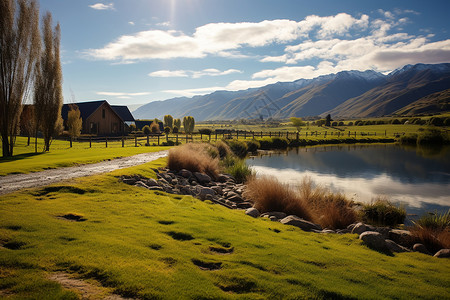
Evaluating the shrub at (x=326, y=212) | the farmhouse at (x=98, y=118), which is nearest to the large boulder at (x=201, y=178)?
the shrub at (x=326, y=212)

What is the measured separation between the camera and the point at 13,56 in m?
22.2

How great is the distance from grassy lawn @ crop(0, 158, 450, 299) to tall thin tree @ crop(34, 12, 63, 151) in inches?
874

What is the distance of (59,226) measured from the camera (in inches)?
267

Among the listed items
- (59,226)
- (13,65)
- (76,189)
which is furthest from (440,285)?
(13,65)

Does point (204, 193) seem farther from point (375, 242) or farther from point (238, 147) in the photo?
point (238, 147)

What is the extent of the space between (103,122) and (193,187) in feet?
162

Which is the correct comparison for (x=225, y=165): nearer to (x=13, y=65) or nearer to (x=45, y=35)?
(x=13, y=65)

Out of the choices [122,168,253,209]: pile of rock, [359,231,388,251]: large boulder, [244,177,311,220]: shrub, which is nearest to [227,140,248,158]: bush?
[122,168,253,209]: pile of rock

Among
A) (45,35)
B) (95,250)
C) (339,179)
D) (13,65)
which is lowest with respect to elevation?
(339,179)

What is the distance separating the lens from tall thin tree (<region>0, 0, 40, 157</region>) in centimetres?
2147

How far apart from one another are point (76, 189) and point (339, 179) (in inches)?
895

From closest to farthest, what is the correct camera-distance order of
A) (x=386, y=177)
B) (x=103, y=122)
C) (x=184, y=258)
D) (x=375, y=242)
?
1. (x=184, y=258)
2. (x=375, y=242)
3. (x=386, y=177)
4. (x=103, y=122)

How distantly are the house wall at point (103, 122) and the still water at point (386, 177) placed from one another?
1593 inches

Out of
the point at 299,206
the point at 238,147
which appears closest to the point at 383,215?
the point at 299,206
